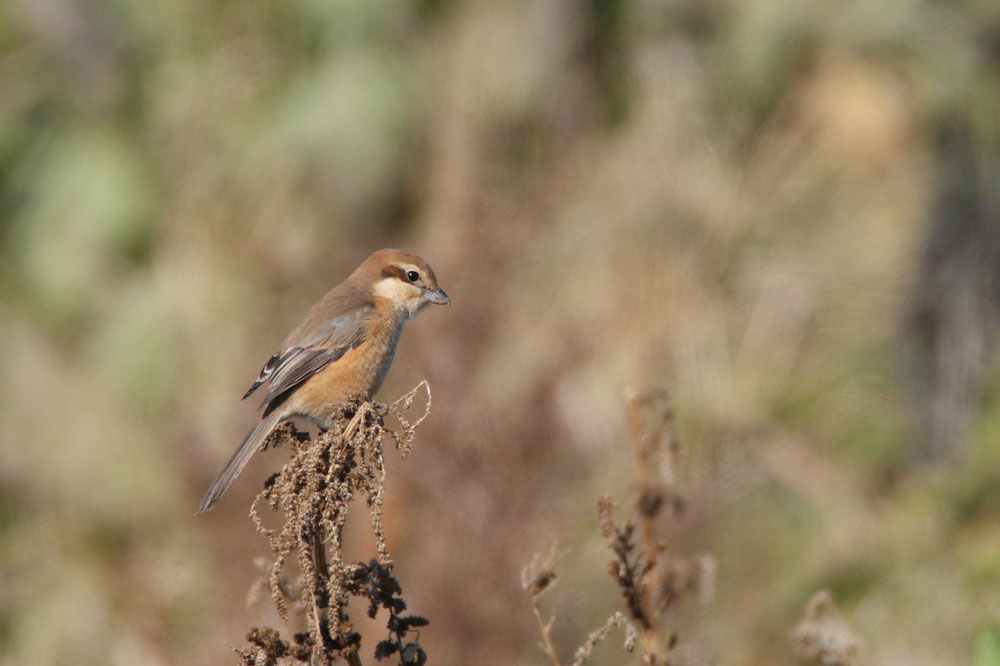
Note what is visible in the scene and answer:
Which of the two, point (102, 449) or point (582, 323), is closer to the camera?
point (582, 323)

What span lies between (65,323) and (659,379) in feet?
17.2

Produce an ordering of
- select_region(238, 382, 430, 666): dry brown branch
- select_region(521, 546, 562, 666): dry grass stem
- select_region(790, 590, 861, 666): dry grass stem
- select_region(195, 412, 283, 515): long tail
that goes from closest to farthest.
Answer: select_region(238, 382, 430, 666): dry brown branch, select_region(521, 546, 562, 666): dry grass stem, select_region(790, 590, 861, 666): dry grass stem, select_region(195, 412, 283, 515): long tail

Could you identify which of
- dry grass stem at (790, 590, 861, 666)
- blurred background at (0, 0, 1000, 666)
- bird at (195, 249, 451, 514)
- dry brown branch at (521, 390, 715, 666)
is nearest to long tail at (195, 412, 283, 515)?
bird at (195, 249, 451, 514)

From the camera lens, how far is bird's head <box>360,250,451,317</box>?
420 cm

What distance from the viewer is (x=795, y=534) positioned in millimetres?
7430

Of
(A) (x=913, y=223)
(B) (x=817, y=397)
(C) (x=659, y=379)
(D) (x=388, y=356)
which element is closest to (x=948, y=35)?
(A) (x=913, y=223)

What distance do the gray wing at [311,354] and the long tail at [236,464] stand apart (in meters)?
0.11

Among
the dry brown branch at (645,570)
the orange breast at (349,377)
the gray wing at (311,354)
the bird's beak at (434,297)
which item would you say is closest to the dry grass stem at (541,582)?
the dry brown branch at (645,570)

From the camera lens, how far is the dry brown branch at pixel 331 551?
82.8 inches

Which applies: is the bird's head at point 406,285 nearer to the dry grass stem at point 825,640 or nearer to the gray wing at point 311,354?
the gray wing at point 311,354

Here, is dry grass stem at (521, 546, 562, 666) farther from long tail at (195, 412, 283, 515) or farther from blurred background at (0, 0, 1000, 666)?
blurred background at (0, 0, 1000, 666)

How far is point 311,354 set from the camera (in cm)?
380

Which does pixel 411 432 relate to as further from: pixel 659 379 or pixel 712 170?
pixel 712 170

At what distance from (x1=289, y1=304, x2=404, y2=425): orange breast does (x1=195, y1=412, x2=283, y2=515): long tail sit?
0.13m
